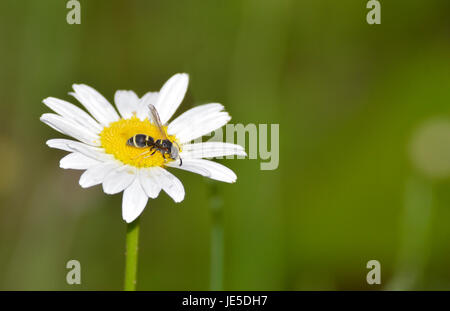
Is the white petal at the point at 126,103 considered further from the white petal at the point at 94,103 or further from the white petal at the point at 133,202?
the white petal at the point at 133,202

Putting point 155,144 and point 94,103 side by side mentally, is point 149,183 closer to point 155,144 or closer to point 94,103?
point 155,144

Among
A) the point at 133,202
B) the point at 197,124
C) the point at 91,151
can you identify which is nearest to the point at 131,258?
the point at 133,202

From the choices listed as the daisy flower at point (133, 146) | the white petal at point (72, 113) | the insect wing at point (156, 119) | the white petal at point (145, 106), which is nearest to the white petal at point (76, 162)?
the daisy flower at point (133, 146)

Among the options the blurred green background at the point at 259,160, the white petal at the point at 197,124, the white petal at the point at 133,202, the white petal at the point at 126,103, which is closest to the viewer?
the white petal at the point at 133,202

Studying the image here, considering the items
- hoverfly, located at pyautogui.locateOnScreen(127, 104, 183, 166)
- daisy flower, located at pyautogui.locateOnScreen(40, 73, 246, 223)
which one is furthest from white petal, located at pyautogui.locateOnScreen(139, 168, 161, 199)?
hoverfly, located at pyautogui.locateOnScreen(127, 104, 183, 166)

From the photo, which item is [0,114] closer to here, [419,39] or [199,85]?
[199,85]

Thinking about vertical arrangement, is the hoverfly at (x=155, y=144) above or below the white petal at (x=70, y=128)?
below
